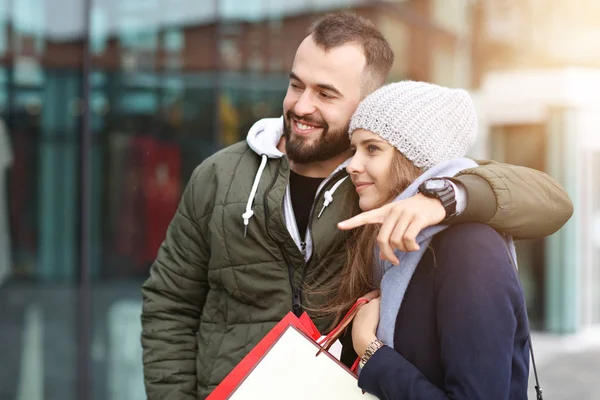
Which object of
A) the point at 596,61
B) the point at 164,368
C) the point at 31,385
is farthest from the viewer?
the point at 596,61

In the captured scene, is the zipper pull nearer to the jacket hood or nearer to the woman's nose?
the jacket hood

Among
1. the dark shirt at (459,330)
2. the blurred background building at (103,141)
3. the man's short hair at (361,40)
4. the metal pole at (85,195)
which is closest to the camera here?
the dark shirt at (459,330)

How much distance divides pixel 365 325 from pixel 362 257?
0.25 metres

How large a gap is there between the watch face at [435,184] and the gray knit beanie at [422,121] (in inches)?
8.5

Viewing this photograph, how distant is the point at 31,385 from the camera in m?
6.89

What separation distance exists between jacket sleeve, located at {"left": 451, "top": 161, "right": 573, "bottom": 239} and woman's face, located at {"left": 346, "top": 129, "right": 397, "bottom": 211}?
0.66ft

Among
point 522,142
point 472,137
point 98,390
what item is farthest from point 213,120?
point 472,137

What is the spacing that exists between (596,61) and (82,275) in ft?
21.2

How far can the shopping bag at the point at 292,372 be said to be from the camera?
2121mm

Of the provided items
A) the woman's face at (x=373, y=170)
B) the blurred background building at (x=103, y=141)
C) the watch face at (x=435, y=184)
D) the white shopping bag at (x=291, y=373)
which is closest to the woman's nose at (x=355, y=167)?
the woman's face at (x=373, y=170)

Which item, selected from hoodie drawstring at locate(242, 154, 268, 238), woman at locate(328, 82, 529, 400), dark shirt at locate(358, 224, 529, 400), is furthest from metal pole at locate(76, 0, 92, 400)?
dark shirt at locate(358, 224, 529, 400)

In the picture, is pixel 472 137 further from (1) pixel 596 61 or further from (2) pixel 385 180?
(1) pixel 596 61

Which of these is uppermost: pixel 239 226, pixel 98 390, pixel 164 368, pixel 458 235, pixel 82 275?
pixel 458 235

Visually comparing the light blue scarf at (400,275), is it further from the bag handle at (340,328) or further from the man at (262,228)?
the man at (262,228)
